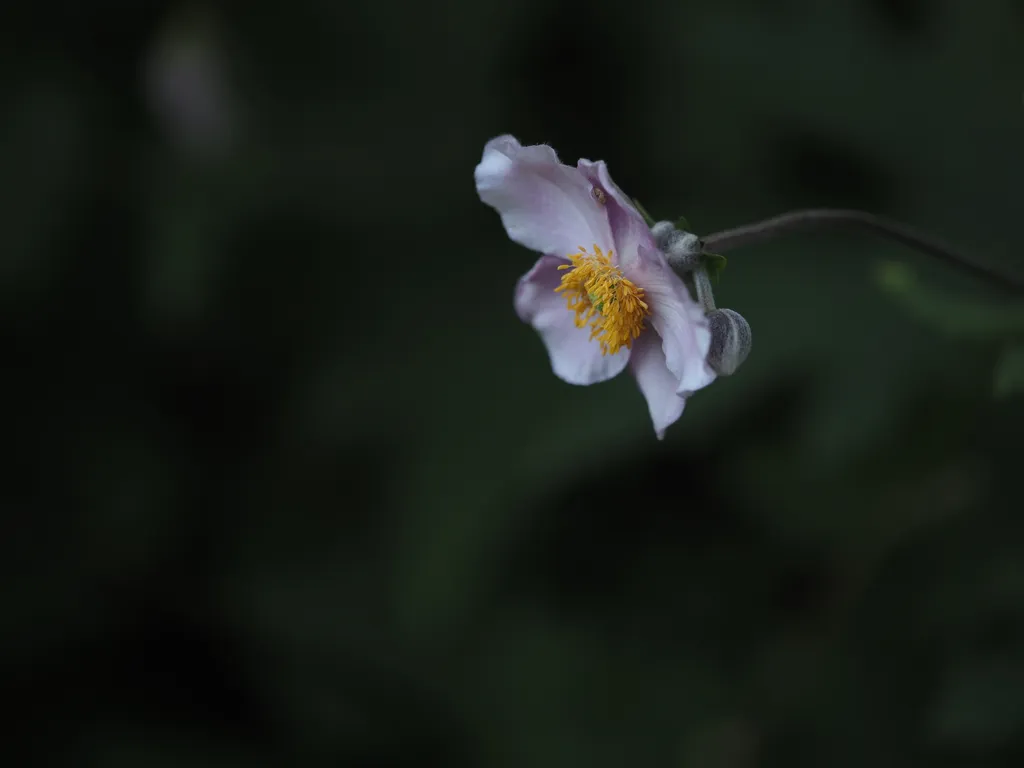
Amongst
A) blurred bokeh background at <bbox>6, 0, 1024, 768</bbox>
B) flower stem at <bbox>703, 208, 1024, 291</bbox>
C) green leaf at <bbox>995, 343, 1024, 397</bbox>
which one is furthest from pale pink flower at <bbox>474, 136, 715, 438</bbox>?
blurred bokeh background at <bbox>6, 0, 1024, 768</bbox>

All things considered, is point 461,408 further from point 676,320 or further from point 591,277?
point 676,320

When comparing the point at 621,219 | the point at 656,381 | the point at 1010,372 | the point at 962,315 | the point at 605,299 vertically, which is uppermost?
the point at 962,315

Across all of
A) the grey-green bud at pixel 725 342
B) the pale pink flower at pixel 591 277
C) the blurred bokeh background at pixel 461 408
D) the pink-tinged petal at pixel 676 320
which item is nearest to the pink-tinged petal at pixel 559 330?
the pale pink flower at pixel 591 277

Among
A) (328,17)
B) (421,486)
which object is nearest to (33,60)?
(328,17)

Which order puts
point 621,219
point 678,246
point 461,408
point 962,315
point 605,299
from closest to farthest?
point 678,246, point 621,219, point 605,299, point 962,315, point 461,408

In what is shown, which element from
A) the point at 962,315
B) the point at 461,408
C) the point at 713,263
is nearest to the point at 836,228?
the point at 713,263

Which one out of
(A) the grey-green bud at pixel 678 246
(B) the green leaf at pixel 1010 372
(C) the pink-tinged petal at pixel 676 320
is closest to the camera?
(C) the pink-tinged petal at pixel 676 320

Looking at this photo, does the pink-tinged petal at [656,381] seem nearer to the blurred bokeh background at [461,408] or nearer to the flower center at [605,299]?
the flower center at [605,299]
